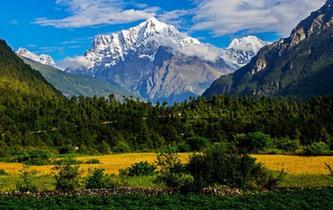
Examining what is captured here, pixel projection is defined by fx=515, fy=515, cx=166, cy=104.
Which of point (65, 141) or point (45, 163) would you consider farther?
point (65, 141)

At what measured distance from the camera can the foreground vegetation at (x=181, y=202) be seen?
35.1 meters

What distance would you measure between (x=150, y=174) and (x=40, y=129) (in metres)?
100.0

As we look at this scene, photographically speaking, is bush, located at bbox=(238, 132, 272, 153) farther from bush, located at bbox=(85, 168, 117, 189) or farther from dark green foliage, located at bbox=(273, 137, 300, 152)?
bush, located at bbox=(85, 168, 117, 189)

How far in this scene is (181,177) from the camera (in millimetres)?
46812

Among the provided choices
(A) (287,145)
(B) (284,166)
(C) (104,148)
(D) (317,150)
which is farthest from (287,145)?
(B) (284,166)

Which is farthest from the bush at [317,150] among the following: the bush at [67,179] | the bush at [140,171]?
the bush at [67,179]

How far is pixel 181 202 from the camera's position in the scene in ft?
122

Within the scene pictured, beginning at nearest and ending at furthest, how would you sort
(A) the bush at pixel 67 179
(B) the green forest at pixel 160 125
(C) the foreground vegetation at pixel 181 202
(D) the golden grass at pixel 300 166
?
(C) the foreground vegetation at pixel 181 202 < (A) the bush at pixel 67 179 < (D) the golden grass at pixel 300 166 < (B) the green forest at pixel 160 125

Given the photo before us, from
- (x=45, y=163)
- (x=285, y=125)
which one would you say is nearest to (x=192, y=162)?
(x=45, y=163)

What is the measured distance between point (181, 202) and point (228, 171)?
34.3 ft

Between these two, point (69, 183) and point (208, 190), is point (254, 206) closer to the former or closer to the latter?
point (208, 190)

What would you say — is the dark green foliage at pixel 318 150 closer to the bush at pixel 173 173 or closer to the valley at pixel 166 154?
the valley at pixel 166 154

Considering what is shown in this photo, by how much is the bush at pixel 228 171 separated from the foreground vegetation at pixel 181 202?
16.5ft

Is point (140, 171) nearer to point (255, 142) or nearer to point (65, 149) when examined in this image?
point (255, 142)
